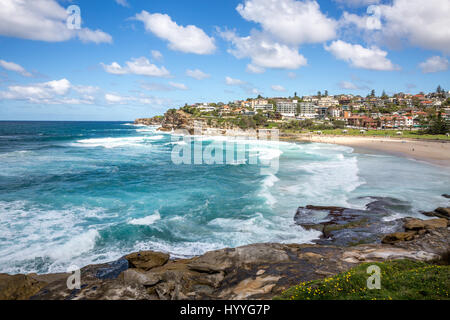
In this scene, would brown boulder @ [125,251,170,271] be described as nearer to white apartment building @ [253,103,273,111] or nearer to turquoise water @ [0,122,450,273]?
turquoise water @ [0,122,450,273]

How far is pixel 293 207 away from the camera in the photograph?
21516mm

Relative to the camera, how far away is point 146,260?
12406mm

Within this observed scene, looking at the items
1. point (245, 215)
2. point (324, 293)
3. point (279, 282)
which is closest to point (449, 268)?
point (324, 293)

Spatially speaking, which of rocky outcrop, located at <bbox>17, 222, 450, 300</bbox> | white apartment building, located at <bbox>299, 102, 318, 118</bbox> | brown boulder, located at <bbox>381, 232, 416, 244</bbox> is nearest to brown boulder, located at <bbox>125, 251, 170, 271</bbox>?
rocky outcrop, located at <bbox>17, 222, 450, 300</bbox>

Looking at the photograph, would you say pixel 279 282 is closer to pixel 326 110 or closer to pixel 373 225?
pixel 373 225

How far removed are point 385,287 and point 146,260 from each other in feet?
32.4

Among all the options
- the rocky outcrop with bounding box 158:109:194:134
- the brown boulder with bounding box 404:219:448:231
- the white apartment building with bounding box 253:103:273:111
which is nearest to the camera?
the brown boulder with bounding box 404:219:448:231

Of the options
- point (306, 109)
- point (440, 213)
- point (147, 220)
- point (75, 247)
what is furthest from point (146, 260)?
point (306, 109)

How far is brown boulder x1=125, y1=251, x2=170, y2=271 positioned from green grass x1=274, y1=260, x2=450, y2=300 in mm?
6681

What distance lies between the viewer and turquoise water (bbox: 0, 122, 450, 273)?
1538 centimetres

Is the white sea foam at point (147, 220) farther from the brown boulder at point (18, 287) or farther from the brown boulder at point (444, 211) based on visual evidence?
→ the brown boulder at point (444, 211)

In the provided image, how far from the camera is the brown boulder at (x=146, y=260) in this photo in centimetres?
1214

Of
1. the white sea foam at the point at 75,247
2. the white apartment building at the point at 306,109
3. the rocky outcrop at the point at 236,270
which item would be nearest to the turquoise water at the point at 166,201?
the white sea foam at the point at 75,247

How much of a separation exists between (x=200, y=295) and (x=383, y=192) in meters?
22.4
